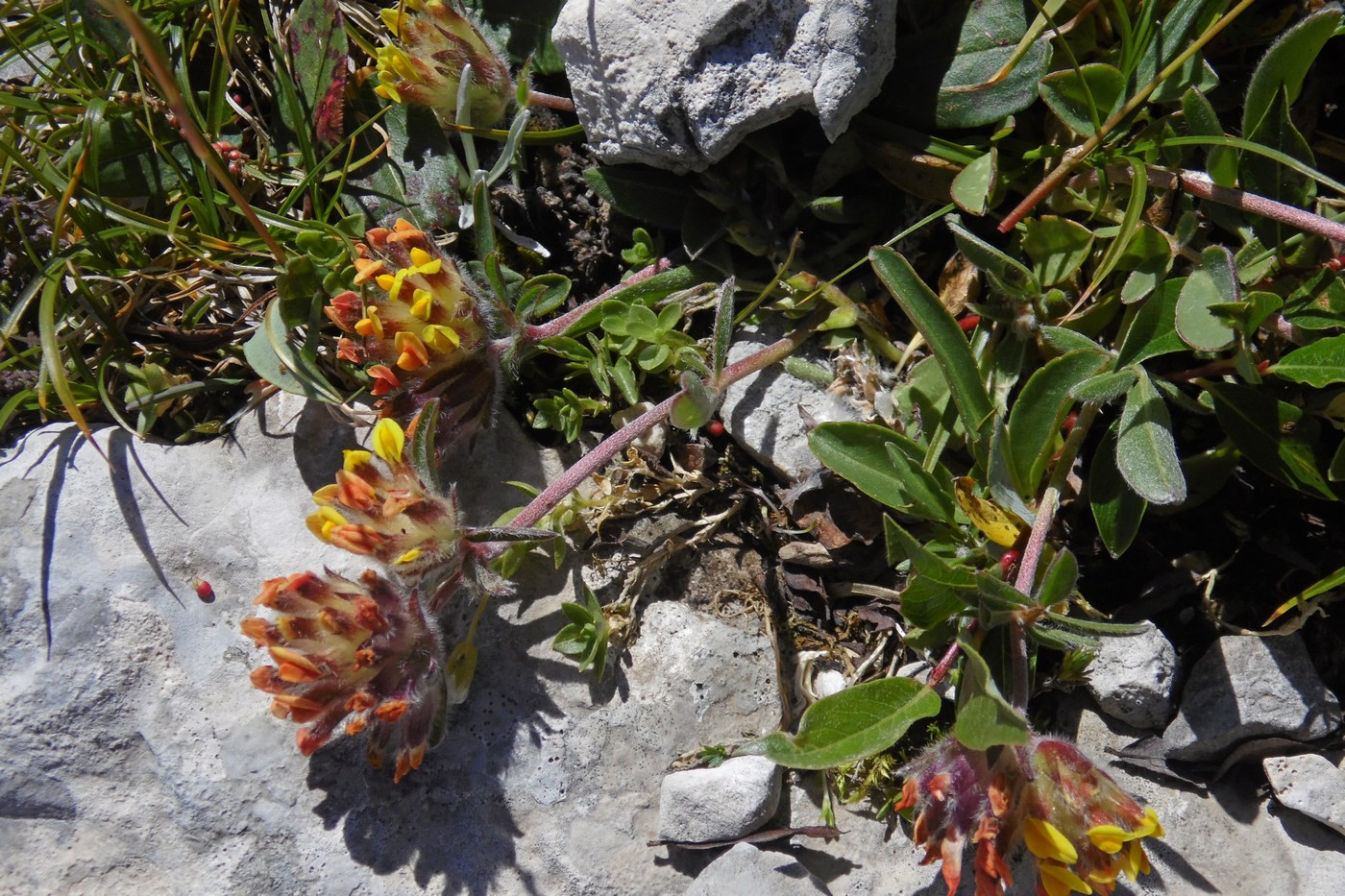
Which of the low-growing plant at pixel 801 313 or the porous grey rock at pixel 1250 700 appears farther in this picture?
the porous grey rock at pixel 1250 700

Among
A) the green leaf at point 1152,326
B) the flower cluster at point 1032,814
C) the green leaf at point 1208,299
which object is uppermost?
the green leaf at point 1208,299

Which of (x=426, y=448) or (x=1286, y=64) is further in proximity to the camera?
(x=426, y=448)

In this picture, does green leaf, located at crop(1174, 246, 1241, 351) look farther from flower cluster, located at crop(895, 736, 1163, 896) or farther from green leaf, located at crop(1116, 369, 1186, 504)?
flower cluster, located at crop(895, 736, 1163, 896)

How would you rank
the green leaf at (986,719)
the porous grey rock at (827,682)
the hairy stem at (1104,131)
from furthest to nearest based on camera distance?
the porous grey rock at (827,682) < the hairy stem at (1104,131) < the green leaf at (986,719)

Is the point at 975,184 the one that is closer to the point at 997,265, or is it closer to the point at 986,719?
the point at 997,265

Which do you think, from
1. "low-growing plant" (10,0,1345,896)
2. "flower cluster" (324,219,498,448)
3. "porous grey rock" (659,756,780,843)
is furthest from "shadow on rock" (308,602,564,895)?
"flower cluster" (324,219,498,448)

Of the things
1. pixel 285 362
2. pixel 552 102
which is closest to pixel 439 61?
pixel 552 102

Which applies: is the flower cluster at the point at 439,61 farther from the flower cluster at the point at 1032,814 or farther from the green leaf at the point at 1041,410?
the flower cluster at the point at 1032,814

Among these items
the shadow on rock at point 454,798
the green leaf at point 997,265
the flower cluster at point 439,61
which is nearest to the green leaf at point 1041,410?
the green leaf at point 997,265
